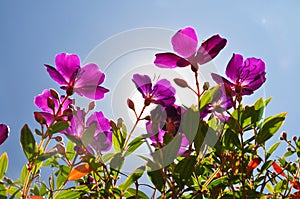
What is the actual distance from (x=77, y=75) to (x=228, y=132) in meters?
0.47

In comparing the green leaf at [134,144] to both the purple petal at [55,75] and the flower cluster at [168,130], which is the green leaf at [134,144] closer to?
the flower cluster at [168,130]

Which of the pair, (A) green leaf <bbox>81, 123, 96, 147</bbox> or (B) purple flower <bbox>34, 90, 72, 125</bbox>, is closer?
(A) green leaf <bbox>81, 123, 96, 147</bbox>

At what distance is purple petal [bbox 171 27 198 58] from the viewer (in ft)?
3.35

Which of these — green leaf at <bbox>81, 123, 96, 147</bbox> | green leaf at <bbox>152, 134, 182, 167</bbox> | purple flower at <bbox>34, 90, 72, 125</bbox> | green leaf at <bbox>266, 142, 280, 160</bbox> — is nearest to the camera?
green leaf at <bbox>152, 134, 182, 167</bbox>

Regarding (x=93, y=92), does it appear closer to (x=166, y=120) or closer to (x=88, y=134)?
(x=88, y=134)

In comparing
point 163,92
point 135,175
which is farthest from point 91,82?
point 135,175

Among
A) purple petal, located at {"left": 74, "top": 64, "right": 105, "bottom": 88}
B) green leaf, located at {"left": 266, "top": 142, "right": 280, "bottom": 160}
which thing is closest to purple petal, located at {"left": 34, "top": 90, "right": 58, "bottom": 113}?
purple petal, located at {"left": 74, "top": 64, "right": 105, "bottom": 88}

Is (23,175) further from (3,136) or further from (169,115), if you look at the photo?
(169,115)

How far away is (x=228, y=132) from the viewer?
1.03 meters

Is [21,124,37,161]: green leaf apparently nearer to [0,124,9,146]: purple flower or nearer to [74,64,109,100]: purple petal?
[0,124,9,146]: purple flower

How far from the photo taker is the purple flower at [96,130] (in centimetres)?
108

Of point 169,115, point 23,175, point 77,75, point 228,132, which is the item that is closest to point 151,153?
point 169,115

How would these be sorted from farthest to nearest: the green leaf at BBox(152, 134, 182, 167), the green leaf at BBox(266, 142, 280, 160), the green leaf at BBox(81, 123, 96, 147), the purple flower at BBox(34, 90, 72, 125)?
1. the green leaf at BBox(266, 142, 280, 160)
2. the purple flower at BBox(34, 90, 72, 125)
3. the green leaf at BBox(81, 123, 96, 147)
4. the green leaf at BBox(152, 134, 182, 167)

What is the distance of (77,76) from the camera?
1.13 meters
